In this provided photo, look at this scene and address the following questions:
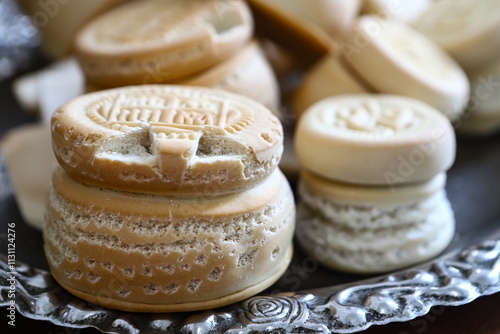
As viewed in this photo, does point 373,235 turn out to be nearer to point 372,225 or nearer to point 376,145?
point 372,225

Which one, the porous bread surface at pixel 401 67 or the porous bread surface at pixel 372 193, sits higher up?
the porous bread surface at pixel 401 67

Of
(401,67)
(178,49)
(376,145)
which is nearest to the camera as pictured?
(376,145)

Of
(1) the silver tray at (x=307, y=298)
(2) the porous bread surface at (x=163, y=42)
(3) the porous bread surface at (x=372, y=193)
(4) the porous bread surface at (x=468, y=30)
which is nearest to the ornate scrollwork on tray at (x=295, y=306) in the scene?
(1) the silver tray at (x=307, y=298)

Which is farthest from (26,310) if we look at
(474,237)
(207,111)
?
(474,237)

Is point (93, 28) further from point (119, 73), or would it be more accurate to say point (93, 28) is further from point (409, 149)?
point (409, 149)

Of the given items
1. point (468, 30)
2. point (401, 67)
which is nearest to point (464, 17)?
point (468, 30)

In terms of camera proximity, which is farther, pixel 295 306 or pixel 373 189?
pixel 373 189

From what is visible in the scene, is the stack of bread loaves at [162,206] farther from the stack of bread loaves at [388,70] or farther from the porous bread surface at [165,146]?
the stack of bread loaves at [388,70]

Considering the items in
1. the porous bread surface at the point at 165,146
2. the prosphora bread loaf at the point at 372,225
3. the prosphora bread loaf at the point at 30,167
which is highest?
the porous bread surface at the point at 165,146
